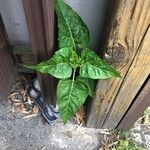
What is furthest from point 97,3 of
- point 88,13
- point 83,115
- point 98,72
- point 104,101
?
point 83,115

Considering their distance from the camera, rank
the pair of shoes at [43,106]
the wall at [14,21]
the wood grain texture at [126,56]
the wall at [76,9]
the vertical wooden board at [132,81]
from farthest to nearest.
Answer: the pair of shoes at [43,106] < the wall at [14,21] < the wall at [76,9] < the vertical wooden board at [132,81] < the wood grain texture at [126,56]

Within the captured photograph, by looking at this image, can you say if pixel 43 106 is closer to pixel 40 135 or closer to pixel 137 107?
pixel 40 135

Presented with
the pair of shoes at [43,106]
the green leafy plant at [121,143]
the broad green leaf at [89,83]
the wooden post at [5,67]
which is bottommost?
the green leafy plant at [121,143]

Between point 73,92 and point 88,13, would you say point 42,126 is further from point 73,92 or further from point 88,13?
point 88,13

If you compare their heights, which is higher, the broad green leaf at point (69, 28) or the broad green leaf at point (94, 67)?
the broad green leaf at point (69, 28)

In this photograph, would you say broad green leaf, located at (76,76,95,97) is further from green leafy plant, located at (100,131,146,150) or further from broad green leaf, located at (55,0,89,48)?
green leafy plant, located at (100,131,146,150)

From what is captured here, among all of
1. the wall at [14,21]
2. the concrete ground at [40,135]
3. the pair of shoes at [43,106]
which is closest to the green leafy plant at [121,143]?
the concrete ground at [40,135]

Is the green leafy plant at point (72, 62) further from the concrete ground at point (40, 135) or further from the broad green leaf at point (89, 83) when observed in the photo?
the concrete ground at point (40, 135)
